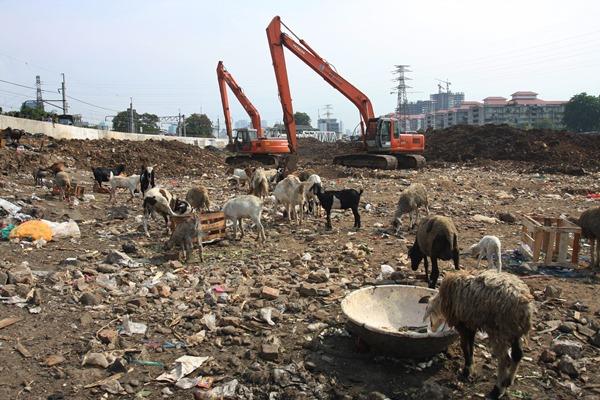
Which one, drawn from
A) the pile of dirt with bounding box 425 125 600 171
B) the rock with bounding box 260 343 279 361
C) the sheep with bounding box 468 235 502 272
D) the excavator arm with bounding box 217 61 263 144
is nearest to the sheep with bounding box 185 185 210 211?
the sheep with bounding box 468 235 502 272

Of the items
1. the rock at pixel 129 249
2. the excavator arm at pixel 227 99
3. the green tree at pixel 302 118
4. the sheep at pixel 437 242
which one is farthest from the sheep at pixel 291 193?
the green tree at pixel 302 118

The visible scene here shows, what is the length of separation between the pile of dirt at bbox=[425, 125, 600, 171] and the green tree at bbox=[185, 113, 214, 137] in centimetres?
5226

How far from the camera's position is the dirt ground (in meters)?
4.56

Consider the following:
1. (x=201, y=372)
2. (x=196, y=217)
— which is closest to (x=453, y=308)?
(x=201, y=372)

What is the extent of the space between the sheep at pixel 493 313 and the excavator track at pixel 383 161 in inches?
820

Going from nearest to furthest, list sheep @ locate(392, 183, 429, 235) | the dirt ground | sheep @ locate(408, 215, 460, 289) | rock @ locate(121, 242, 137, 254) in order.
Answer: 1. the dirt ground
2. sheep @ locate(408, 215, 460, 289)
3. rock @ locate(121, 242, 137, 254)
4. sheep @ locate(392, 183, 429, 235)

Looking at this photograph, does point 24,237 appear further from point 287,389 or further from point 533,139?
point 533,139

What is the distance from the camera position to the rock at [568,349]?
5.13 metres

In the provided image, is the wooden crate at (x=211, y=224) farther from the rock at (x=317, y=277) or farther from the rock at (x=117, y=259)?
the rock at (x=317, y=277)

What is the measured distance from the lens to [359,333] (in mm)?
4973

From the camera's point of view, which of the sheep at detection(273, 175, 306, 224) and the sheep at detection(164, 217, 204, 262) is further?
the sheep at detection(273, 175, 306, 224)

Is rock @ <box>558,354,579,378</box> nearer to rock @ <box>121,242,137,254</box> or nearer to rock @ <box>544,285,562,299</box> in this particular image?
rock @ <box>544,285,562,299</box>

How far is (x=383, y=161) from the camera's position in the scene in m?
25.3

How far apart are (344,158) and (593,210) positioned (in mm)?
20014
